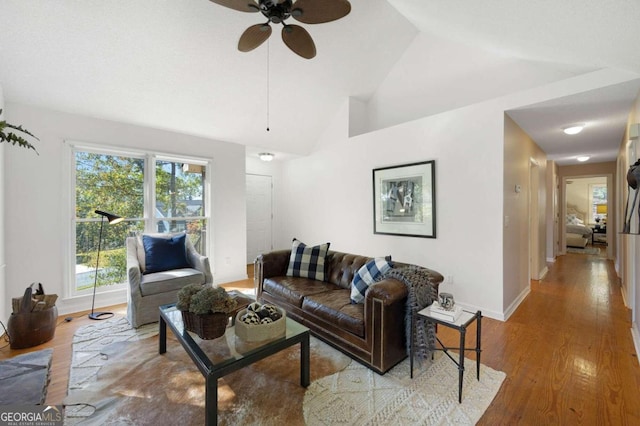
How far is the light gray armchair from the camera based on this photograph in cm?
288

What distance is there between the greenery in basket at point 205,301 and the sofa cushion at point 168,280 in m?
1.33

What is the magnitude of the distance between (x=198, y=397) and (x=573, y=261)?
7.64 metres

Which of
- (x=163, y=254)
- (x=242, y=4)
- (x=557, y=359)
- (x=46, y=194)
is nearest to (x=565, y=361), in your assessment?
(x=557, y=359)

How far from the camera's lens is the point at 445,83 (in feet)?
12.8

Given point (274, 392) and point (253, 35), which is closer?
point (274, 392)

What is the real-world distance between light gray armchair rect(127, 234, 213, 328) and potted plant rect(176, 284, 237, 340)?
4.48 ft

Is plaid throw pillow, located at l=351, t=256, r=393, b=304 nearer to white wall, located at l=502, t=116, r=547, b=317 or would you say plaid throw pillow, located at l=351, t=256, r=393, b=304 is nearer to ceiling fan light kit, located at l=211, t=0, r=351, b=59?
white wall, located at l=502, t=116, r=547, b=317

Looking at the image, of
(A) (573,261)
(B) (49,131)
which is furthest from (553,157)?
(B) (49,131)

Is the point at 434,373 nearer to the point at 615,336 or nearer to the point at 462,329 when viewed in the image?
the point at 462,329

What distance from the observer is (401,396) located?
1835 mm

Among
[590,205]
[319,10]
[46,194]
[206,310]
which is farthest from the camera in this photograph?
[590,205]

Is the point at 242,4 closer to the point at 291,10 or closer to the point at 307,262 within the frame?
the point at 291,10

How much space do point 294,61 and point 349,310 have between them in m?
3.15

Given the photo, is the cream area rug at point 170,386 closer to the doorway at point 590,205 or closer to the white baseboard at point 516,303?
the white baseboard at point 516,303
